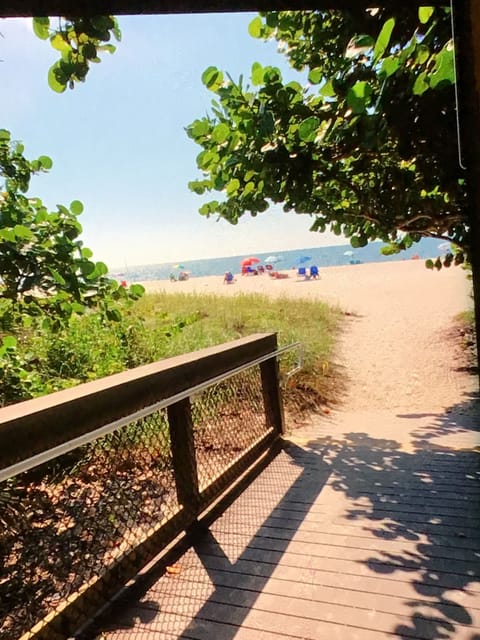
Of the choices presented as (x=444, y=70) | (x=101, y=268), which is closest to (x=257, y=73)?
(x=444, y=70)

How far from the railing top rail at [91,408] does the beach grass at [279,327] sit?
259cm

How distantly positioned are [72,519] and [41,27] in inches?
97.3

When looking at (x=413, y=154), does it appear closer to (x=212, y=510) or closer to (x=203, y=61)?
(x=203, y=61)

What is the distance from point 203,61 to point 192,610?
9.13 feet

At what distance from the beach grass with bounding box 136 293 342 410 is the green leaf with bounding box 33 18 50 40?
3728 mm

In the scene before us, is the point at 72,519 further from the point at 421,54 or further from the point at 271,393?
the point at 421,54

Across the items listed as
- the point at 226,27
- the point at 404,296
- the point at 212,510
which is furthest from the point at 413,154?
the point at 404,296

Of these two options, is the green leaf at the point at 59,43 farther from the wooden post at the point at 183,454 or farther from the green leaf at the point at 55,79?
the wooden post at the point at 183,454

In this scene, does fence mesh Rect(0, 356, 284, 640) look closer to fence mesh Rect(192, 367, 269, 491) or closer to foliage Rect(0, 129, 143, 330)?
fence mesh Rect(192, 367, 269, 491)

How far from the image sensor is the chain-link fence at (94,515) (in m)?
1.90

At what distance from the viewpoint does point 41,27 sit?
61.3 inches

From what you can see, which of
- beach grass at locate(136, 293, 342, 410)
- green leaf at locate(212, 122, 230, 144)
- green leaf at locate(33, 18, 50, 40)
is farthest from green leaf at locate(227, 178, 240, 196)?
beach grass at locate(136, 293, 342, 410)

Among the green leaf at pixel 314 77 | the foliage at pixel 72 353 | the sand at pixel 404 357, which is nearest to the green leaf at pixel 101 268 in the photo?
the foliage at pixel 72 353

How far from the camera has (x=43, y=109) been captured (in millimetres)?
3180
